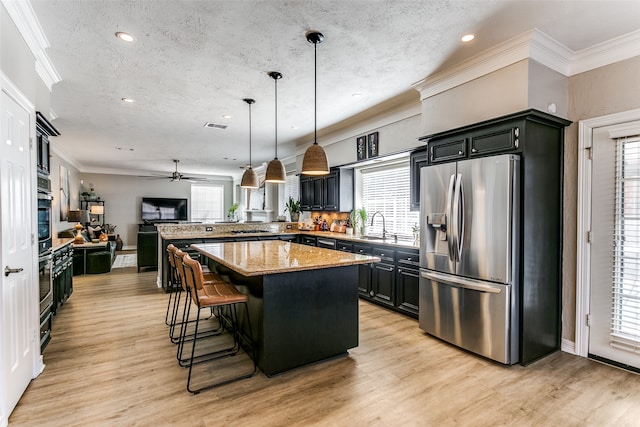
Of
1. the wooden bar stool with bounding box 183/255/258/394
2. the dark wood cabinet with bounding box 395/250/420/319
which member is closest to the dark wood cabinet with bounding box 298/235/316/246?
the dark wood cabinet with bounding box 395/250/420/319

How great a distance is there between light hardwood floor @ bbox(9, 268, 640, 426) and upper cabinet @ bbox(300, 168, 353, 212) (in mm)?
3010

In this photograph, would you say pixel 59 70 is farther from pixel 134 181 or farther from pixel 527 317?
pixel 134 181

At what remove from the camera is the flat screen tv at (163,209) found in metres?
11.8

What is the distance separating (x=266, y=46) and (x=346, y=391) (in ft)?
9.66

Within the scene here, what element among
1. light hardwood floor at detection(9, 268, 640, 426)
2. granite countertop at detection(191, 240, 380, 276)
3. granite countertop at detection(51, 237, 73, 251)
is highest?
granite countertop at detection(191, 240, 380, 276)

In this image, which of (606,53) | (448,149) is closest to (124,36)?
(448,149)

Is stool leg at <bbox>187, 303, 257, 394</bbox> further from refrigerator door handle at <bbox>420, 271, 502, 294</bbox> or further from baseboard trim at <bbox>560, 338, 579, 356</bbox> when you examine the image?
baseboard trim at <bbox>560, 338, 579, 356</bbox>

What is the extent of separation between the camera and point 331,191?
20.2 feet

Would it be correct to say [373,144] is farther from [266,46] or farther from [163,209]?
[163,209]

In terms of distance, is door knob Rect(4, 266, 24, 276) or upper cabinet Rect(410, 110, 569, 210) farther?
upper cabinet Rect(410, 110, 569, 210)

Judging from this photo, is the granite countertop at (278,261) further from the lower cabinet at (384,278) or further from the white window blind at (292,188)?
the white window blind at (292,188)

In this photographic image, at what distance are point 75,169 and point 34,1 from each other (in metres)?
→ 9.14

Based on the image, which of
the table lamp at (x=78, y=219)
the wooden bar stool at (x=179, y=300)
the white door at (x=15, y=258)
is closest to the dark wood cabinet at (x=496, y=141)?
the wooden bar stool at (x=179, y=300)

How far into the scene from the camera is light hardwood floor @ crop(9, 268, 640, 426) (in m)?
2.09
